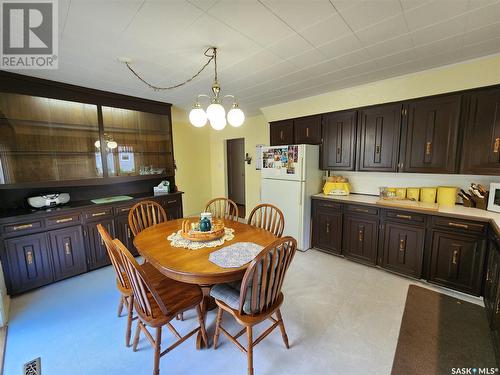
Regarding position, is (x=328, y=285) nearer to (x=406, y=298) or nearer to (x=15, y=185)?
(x=406, y=298)

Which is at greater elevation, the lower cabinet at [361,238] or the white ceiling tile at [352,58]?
the white ceiling tile at [352,58]

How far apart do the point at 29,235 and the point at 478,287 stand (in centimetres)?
468

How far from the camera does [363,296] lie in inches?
88.7

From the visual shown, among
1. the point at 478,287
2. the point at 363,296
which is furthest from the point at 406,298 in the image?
the point at 478,287

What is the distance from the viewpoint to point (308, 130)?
349 centimetres

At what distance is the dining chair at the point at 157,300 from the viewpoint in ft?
4.13

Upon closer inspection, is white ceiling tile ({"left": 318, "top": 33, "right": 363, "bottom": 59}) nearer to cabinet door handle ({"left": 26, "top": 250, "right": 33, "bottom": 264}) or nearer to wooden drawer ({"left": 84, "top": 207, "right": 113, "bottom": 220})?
wooden drawer ({"left": 84, "top": 207, "right": 113, "bottom": 220})

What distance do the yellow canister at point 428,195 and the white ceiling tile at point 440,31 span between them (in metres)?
1.66

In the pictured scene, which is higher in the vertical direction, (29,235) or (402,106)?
(402,106)

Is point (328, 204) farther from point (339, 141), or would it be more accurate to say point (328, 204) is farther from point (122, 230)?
point (122, 230)

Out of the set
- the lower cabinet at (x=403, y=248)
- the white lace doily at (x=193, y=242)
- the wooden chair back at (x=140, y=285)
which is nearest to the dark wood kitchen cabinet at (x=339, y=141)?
the lower cabinet at (x=403, y=248)

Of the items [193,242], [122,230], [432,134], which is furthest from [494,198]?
[122,230]

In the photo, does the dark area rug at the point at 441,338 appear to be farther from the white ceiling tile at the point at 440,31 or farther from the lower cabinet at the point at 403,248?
the white ceiling tile at the point at 440,31

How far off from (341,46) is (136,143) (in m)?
3.10
